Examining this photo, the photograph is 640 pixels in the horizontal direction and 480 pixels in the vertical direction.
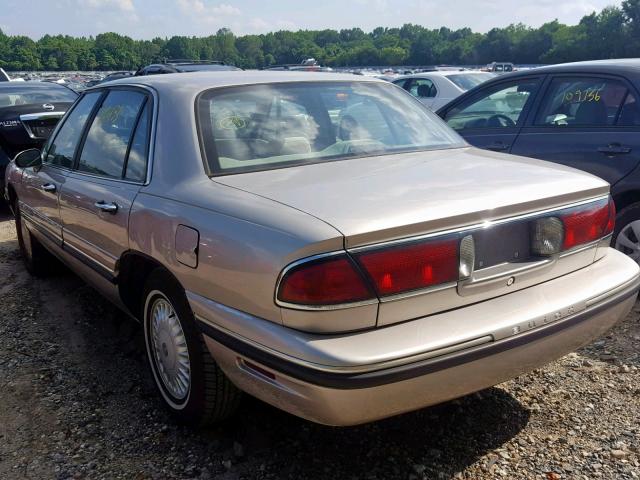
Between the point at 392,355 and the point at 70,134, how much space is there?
2.90 meters

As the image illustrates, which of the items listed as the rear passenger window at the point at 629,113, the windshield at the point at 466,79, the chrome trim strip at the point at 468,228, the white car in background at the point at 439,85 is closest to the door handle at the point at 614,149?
the rear passenger window at the point at 629,113

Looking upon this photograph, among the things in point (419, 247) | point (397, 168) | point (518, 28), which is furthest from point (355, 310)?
point (518, 28)

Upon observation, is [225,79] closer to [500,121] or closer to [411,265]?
[411,265]

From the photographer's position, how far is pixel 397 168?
278cm

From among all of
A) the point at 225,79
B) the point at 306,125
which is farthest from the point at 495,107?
the point at 225,79

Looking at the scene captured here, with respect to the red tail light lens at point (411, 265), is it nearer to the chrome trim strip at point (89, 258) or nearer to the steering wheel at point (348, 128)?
the steering wheel at point (348, 128)

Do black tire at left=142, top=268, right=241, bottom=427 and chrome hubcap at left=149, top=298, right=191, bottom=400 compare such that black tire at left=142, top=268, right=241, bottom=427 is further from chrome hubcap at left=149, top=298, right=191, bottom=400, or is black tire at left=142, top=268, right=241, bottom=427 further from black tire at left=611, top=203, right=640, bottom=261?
black tire at left=611, top=203, right=640, bottom=261

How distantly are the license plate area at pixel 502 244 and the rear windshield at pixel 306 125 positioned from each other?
3.00ft

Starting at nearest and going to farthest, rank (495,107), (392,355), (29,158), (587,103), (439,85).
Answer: (392,355) → (29,158) → (587,103) → (495,107) → (439,85)

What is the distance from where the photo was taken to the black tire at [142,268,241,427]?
103 inches

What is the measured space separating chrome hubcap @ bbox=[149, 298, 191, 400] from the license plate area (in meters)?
1.26

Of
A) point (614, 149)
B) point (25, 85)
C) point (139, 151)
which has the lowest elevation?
point (614, 149)

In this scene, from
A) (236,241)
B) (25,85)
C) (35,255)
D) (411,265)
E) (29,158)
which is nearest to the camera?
(411,265)

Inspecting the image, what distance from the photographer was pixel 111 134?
349cm
